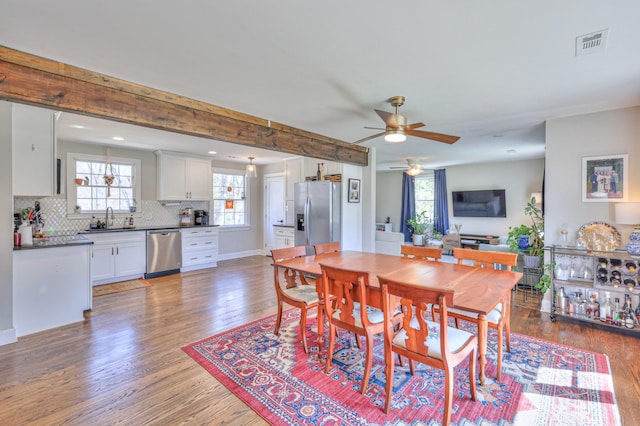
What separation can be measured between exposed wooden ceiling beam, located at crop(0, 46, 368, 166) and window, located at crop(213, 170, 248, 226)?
3.59 metres

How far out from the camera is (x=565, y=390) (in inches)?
85.3

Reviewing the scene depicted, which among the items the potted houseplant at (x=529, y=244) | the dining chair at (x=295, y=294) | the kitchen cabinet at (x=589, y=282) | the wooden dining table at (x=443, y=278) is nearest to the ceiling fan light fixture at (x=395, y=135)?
the wooden dining table at (x=443, y=278)

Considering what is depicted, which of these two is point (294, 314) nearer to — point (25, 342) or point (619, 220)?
point (25, 342)

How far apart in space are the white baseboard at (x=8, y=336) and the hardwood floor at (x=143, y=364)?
4.2 inches

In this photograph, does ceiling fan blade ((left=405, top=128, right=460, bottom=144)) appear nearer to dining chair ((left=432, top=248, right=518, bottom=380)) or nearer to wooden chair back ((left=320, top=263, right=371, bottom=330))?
dining chair ((left=432, top=248, right=518, bottom=380))

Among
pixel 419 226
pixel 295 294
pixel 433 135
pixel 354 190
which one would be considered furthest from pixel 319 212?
pixel 419 226

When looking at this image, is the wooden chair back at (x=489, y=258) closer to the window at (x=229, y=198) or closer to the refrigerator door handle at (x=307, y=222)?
the refrigerator door handle at (x=307, y=222)

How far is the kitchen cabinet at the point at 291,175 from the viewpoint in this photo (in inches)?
262

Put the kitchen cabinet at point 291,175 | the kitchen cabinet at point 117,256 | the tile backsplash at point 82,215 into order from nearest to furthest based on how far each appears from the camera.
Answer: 1. the tile backsplash at point 82,215
2. the kitchen cabinet at point 117,256
3. the kitchen cabinet at point 291,175

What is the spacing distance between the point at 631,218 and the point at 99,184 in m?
7.50

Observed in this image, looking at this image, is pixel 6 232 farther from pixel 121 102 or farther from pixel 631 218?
pixel 631 218

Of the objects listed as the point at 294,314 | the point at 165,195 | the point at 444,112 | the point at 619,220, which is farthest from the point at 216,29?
the point at 165,195

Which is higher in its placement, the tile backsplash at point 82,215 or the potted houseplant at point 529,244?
the tile backsplash at point 82,215

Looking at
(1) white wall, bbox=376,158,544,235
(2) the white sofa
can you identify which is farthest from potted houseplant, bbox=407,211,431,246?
(2) the white sofa
